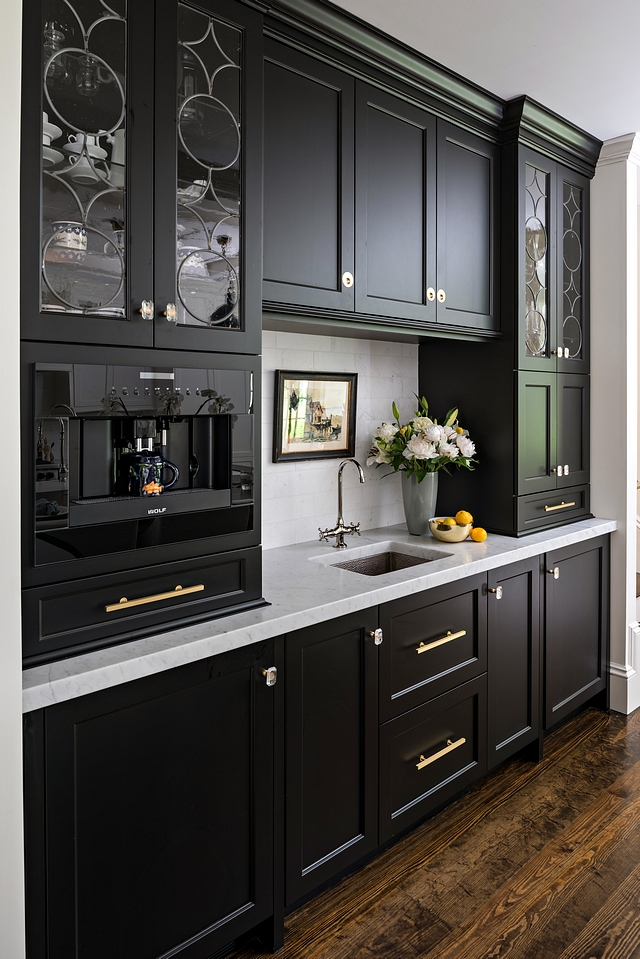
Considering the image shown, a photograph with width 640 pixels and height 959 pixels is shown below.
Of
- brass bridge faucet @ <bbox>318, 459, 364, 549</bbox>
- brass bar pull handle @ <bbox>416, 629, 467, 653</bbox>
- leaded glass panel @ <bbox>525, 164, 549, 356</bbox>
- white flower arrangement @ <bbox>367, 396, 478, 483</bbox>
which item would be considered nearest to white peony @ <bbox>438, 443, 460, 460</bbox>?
white flower arrangement @ <bbox>367, 396, 478, 483</bbox>

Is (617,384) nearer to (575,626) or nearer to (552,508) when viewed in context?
(552,508)

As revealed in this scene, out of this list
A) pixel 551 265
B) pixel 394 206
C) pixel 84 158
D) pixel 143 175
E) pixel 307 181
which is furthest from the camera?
pixel 551 265

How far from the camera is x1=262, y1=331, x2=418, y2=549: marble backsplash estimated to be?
2576 millimetres

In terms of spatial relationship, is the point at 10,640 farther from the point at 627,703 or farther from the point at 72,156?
the point at 627,703

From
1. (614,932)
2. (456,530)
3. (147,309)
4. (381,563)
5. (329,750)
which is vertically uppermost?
(147,309)

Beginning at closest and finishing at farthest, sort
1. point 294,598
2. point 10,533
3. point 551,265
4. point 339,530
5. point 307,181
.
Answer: point 10,533 < point 294,598 < point 307,181 < point 339,530 < point 551,265

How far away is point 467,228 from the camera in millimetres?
2742

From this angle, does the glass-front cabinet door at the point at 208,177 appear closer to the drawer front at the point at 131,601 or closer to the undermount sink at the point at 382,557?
the drawer front at the point at 131,601

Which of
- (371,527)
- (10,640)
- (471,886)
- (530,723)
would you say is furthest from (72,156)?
(530,723)

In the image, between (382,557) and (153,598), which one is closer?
(153,598)

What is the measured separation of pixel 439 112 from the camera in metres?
2.56

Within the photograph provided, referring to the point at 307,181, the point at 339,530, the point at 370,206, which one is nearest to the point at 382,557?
the point at 339,530

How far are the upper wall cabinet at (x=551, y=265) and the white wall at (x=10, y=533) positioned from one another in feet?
7.08

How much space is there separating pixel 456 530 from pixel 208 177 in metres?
1.64
